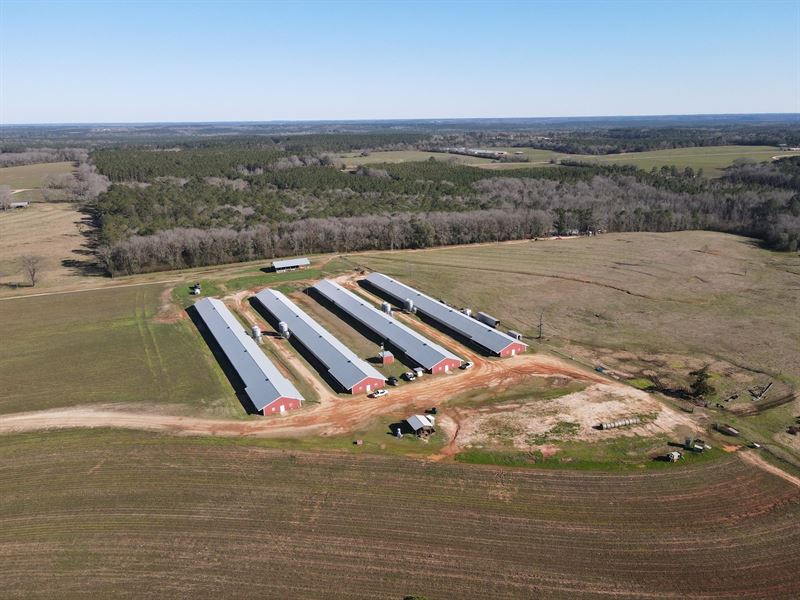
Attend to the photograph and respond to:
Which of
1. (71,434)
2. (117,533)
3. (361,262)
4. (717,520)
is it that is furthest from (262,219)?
(717,520)

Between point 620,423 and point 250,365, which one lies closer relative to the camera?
point 620,423

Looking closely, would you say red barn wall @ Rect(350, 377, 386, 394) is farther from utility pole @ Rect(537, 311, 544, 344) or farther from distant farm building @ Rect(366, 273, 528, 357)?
utility pole @ Rect(537, 311, 544, 344)

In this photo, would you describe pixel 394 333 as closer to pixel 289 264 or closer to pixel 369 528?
pixel 369 528

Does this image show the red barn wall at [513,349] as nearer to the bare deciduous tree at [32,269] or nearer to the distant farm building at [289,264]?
the distant farm building at [289,264]

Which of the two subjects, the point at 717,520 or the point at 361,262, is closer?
the point at 717,520

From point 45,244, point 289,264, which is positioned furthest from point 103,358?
point 45,244

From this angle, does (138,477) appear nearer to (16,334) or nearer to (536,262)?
(16,334)
